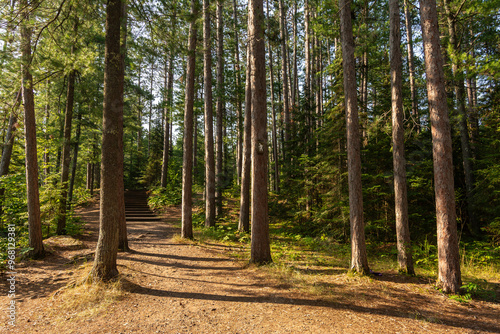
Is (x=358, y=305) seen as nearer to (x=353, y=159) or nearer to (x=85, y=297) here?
(x=353, y=159)

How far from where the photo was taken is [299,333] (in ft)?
11.8

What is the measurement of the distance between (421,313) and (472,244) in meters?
6.11

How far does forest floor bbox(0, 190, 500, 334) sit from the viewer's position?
3803mm

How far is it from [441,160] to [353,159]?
1792 millimetres

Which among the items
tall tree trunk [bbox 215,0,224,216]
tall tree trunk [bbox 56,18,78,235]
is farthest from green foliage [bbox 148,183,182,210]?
tall tree trunk [bbox 56,18,78,235]

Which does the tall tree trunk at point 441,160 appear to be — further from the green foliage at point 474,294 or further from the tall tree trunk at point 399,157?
the tall tree trunk at point 399,157

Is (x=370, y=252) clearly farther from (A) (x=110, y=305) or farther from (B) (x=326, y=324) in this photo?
(A) (x=110, y=305)

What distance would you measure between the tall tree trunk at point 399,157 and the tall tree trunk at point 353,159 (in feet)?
3.67

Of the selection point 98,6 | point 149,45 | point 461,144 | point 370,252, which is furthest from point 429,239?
point 98,6

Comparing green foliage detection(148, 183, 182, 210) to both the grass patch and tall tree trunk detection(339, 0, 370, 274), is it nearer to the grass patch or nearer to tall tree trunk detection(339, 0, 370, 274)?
the grass patch

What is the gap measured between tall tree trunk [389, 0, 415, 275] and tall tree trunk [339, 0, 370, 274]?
44.1 inches

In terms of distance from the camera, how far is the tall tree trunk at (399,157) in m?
6.09

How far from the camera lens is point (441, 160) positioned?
16.7ft

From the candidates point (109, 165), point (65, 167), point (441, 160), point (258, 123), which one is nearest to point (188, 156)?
point (258, 123)
